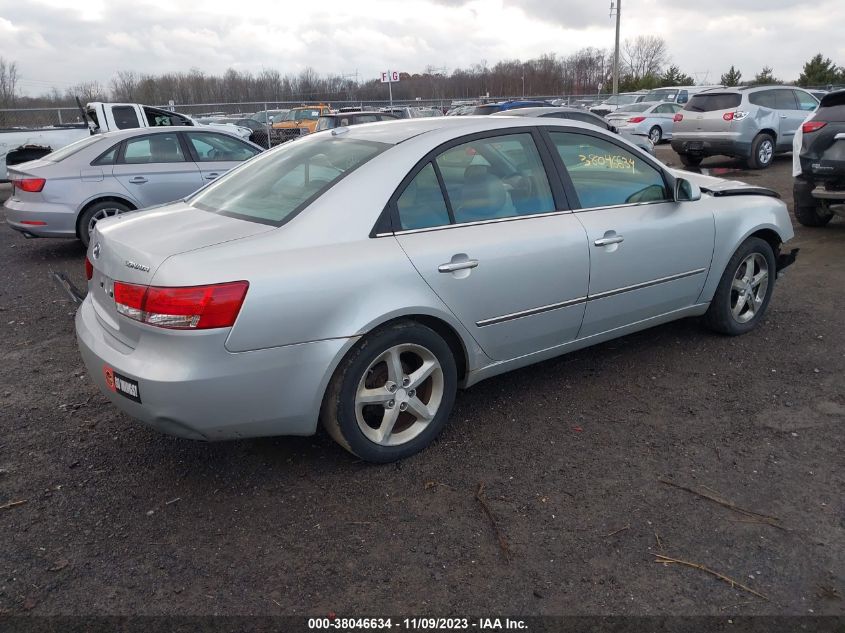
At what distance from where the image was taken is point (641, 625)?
2434 mm

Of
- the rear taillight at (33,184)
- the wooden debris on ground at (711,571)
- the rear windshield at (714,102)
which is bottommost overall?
the wooden debris on ground at (711,571)

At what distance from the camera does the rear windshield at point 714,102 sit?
14195 mm

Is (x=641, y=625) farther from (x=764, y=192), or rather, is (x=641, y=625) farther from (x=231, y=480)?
(x=764, y=192)

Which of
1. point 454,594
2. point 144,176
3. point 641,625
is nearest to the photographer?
point 641,625

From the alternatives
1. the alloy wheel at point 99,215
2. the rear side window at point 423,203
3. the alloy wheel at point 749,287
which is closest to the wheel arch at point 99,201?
the alloy wheel at point 99,215

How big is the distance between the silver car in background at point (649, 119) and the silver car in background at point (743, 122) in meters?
6.31

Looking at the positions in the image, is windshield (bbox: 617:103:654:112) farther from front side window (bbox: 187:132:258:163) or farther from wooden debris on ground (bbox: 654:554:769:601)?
wooden debris on ground (bbox: 654:554:769:601)

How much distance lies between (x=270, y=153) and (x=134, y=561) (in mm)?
2475

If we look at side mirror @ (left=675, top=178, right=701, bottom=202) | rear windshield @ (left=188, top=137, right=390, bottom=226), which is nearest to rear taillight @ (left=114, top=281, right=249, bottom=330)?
rear windshield @ (left=188, top=137, right=390, bottom=226)

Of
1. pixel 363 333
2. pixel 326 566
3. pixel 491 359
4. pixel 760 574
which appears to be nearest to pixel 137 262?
pixel 363 333

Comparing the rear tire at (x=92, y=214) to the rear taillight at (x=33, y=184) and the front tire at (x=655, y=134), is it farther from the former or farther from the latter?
the front tire at (x=655, y=134)

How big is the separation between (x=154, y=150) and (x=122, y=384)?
6.39 metres

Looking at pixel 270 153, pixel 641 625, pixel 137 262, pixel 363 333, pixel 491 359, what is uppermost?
pixel 270 153

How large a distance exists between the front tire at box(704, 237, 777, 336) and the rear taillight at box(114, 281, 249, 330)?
3488mm
